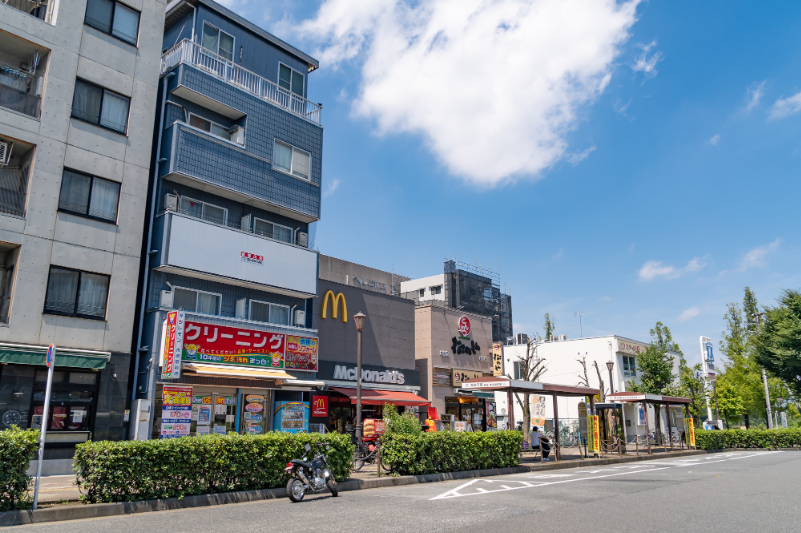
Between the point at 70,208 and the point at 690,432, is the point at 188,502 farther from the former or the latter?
the point at 690,432

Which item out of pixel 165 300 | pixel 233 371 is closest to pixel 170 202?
pixel 165 300

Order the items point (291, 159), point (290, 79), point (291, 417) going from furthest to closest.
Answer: point (290, 79), point (291, 159), point (291, 417)

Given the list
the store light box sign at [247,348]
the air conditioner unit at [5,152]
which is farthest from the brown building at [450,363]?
the air conditioner unit at [5,152]

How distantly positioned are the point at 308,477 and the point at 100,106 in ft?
48.9

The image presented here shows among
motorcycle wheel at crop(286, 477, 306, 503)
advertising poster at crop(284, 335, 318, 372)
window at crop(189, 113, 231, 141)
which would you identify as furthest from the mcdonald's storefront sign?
motorcycle wheel at crop(286, 477, 306, 503)

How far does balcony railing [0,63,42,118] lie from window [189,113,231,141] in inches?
219

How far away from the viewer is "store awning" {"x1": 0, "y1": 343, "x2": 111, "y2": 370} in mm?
16016

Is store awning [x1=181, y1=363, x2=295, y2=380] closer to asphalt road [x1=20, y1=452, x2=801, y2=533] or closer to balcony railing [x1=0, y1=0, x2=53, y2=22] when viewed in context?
asphalt road [x1=20, y1=452, x2=801, y2=533]

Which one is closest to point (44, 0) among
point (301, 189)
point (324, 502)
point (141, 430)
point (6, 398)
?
point (301, 189)

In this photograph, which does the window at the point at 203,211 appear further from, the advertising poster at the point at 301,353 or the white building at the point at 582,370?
the white building at the point at 582,370

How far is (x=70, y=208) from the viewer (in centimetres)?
1856

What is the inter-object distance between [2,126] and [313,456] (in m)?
13.7

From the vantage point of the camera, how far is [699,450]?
3466cm

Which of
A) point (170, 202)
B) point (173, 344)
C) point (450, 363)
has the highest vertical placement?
point (170, 202)
